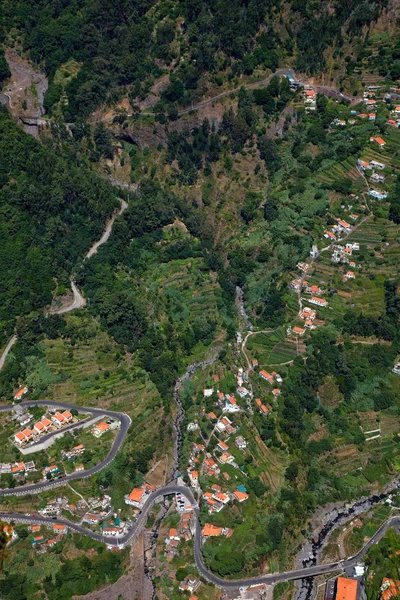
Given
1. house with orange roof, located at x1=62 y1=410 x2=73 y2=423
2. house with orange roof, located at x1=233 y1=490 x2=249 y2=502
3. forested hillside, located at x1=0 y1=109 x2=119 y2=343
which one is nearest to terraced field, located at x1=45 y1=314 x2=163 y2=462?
house with orange roof, located at x1=62 y1=410 x2=73 y2=423

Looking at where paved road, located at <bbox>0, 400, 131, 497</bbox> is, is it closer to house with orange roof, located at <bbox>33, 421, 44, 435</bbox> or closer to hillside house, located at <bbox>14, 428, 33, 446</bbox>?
house with orange roof, located at <bbox>33, 421, 44, 435</bbox>

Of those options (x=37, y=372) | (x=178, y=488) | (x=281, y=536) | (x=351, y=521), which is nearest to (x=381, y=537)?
(x=351, y=521)

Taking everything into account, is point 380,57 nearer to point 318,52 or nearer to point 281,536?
point 318,52

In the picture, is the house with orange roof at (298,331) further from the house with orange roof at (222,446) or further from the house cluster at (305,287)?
the house with orange roof at (222,446)

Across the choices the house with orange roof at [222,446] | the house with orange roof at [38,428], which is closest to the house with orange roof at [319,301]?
the house with orange roof at [222,446]

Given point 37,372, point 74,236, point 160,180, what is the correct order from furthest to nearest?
point 160,180, point 74,236, point 37,372

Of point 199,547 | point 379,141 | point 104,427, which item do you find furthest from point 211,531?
point 379,141

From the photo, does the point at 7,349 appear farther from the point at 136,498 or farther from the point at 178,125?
the point at 178,125
